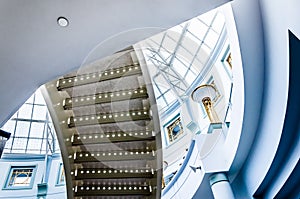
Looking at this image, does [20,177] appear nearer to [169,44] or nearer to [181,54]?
[169,44]

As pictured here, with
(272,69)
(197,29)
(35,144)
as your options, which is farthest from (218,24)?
(35,144)

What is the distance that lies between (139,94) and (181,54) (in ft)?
24.3

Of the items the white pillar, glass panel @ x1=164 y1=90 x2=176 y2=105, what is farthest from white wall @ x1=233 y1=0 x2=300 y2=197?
glass panel @ x1=164 y1=90 x2=176 y2=105

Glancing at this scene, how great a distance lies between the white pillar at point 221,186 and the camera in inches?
119

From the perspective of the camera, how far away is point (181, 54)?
33.6ft

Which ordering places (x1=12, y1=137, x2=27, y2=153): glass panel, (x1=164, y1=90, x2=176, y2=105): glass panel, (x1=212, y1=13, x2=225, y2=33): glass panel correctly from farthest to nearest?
(x1=12, y1=137, x2=27, y2=153): glass panel < (x1=164, y1=90, x2=176, y2=105): glass panel < (x1=212, y1=13, x2=225, y2=33): glass panel

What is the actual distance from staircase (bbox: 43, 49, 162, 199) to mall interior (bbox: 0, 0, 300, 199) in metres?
0.01

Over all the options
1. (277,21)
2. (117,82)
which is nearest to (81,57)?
(117,82)

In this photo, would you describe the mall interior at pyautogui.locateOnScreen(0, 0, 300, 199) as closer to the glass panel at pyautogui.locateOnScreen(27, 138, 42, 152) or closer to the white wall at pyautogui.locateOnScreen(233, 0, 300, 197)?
the white wall at pyautogui.locateOnScreen(233, 0, 300, 197)

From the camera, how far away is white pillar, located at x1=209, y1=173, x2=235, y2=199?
302cm

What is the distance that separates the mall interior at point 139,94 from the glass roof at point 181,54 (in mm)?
3233

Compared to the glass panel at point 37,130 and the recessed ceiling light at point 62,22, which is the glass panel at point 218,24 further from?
the glass panel at point 37,130

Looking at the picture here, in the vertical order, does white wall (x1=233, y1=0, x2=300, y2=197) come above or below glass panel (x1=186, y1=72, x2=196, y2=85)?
below

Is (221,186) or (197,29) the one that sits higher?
(197,29)
